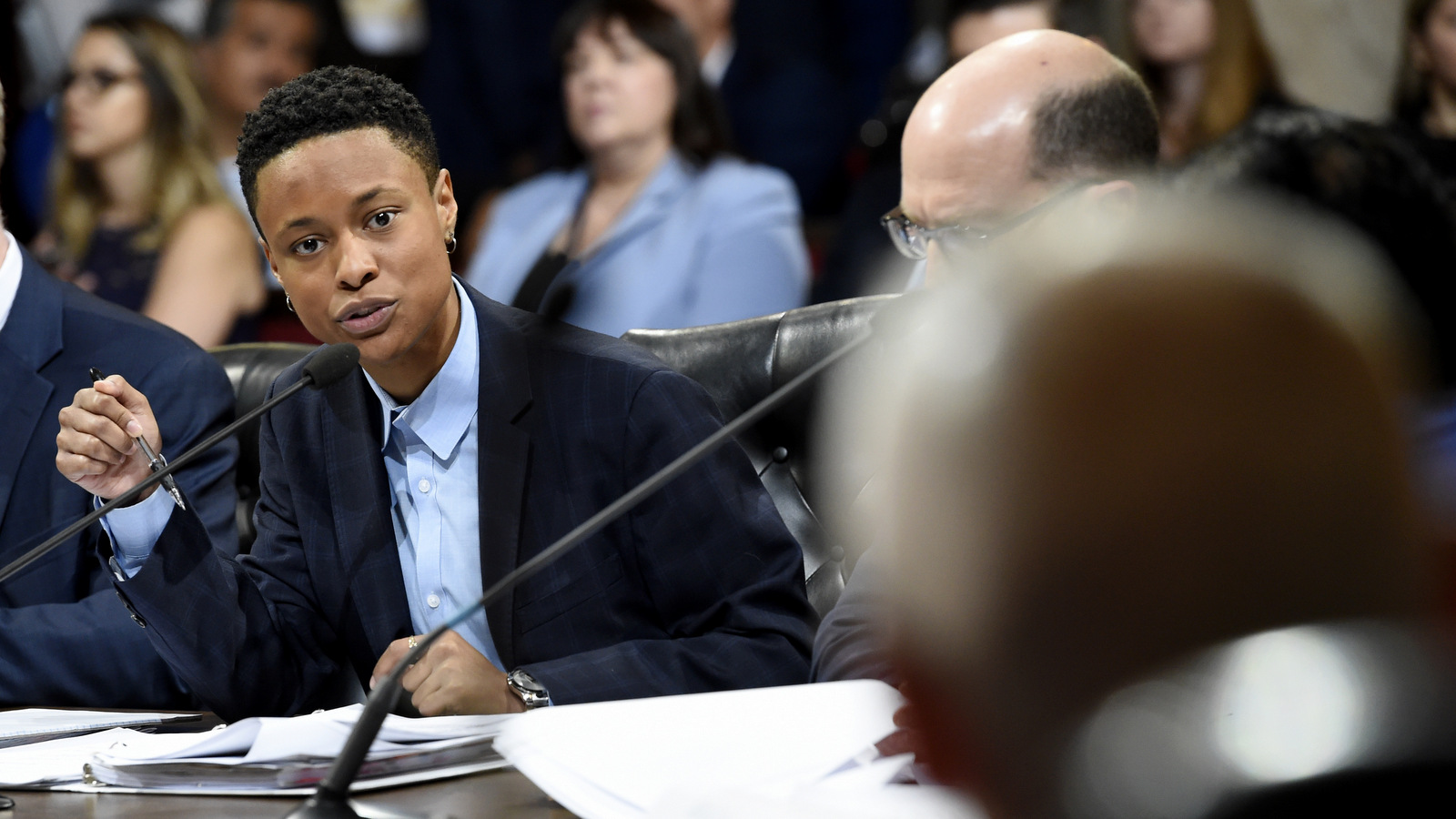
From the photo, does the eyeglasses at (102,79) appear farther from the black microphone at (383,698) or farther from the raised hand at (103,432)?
the black microphone at (383,698)

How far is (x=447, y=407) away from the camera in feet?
4.71

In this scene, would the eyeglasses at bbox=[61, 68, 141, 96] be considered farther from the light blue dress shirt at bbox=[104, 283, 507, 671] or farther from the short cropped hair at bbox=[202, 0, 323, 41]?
the light blue dress shirt at bbox=[104, 283, 507, 671]

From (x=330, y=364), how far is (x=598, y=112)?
1.88 meters

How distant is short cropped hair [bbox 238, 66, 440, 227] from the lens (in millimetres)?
1363

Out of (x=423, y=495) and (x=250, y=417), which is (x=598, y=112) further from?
(x=250, y=417)

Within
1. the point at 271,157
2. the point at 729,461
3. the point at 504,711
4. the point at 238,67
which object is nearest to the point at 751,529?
the point at 729,461

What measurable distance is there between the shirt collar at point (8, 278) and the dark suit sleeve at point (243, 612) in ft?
1.41

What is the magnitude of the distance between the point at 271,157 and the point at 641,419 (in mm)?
450

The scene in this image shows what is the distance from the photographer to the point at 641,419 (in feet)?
4.55

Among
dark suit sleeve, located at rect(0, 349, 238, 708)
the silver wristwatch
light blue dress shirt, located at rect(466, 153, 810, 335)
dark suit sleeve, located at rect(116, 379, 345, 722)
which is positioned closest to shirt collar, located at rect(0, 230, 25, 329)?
dark suit sleeve, located at rect(0, 349, 238, 708)

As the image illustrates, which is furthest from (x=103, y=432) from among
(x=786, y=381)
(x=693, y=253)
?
(x=693, y=253)

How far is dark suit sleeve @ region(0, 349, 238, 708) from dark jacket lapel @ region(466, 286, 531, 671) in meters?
0.42

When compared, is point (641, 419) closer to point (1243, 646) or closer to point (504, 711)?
point (504, 711)

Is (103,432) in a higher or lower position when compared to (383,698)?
higher
